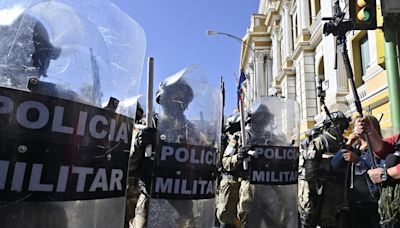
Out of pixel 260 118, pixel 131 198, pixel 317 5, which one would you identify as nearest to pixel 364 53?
pixel 317 5

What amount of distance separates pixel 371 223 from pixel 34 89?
3702mm

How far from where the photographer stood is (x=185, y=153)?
204cm

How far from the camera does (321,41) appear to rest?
1507cm

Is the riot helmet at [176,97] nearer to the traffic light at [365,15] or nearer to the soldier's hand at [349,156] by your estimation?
the soldier's hand at [349,156]

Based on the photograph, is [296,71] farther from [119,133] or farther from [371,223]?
[119,133]

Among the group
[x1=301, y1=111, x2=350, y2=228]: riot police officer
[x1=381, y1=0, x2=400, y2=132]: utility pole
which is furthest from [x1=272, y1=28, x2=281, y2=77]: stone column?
[x1=301, y1=111, x2=350, y2=228]: riot police officer

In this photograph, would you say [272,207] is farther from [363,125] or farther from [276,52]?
[276,52]

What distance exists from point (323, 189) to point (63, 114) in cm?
383

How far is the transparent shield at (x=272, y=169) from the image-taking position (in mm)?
3234

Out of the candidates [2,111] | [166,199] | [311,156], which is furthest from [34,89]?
[311,156]

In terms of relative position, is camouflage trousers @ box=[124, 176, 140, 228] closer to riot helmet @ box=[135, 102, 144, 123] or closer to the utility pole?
riot helmet @ box=[135, 102, 144, 123]

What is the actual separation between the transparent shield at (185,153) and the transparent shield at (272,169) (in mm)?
1146

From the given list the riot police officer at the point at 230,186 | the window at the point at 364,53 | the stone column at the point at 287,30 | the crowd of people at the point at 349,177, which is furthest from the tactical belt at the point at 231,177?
the stone column at the point at 287,30

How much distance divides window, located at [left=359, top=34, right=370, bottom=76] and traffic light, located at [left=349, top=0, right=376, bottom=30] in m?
6.45
